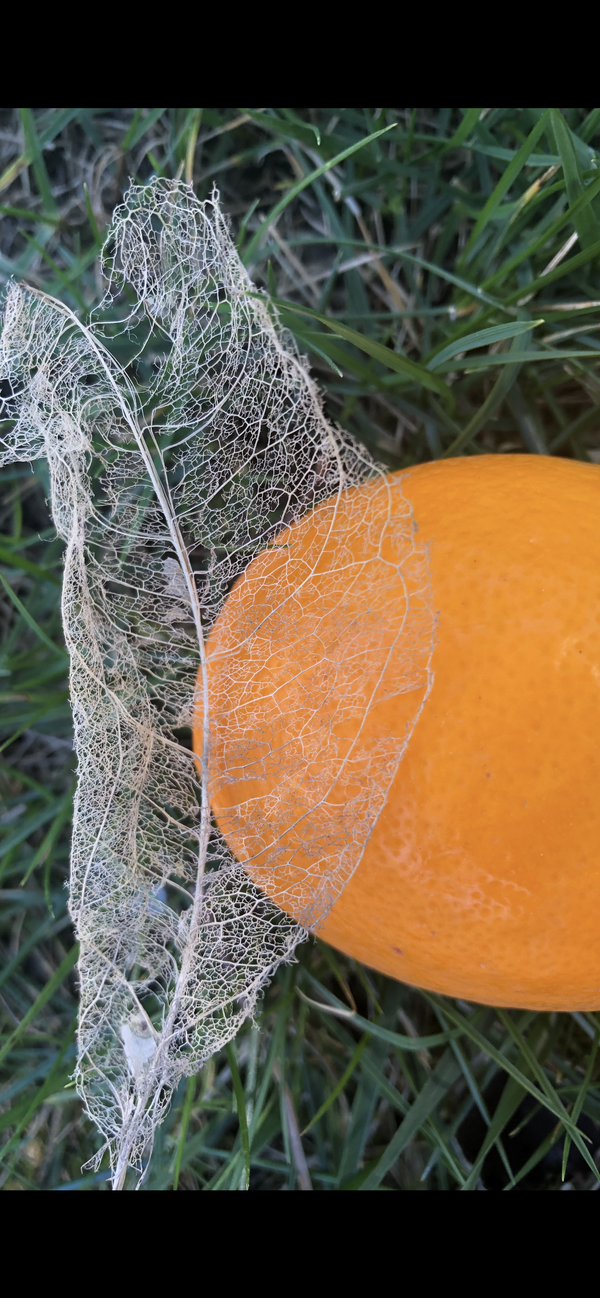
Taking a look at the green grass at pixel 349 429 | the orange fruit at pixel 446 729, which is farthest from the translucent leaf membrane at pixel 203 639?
the green grass at pixel 349 429


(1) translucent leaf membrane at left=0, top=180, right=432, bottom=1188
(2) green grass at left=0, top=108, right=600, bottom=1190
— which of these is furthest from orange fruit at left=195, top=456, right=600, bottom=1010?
(2) green grass at left=0, top=108, right=600, bottom=1190

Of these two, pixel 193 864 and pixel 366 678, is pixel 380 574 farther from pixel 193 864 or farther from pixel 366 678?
pixel 193 864

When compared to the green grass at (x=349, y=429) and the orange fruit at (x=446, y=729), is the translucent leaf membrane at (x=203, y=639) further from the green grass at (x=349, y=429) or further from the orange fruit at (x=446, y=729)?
the green grass at (x=349, y=429)

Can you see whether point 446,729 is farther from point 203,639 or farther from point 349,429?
point 349,429

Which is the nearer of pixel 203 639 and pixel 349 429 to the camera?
pixel 203 639

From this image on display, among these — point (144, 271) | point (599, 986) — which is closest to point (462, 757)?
point (599, 986)

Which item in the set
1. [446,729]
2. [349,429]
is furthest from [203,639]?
[349,429]
